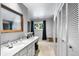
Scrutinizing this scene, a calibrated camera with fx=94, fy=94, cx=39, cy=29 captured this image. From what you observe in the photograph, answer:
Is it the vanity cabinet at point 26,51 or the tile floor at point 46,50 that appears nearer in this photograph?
the vanity cabinet at point 26,51

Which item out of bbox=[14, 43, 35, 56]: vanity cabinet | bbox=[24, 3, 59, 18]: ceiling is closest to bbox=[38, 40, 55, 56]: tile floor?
bbox=[14, 43, 35, 56]: vanity cabinet

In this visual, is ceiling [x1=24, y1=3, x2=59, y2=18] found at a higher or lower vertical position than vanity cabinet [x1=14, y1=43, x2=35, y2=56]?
higher

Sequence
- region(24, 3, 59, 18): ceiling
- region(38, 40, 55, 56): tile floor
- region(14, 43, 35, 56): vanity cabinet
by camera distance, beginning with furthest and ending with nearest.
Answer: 1. region(38, 40, 55, 56): tile floor
2. region(24, 3, 59, 18): ceiling
3. region(14, 43, 35, 56): vanity cabinet

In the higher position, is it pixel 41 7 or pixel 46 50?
pixel 41 7

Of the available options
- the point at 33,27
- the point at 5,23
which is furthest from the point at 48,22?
the point at 5,23

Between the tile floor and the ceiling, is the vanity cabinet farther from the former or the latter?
the ceiling

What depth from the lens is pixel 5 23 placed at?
2611 millimetres

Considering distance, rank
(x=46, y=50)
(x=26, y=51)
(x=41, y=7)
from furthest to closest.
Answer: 1. (x=46, y=50)
2. (x=41, y=7)
3. (x=26, y=51)

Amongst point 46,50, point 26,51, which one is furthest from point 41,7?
point 26,51

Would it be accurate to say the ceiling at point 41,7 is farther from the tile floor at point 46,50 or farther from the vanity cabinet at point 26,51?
the tile floor at point 46,50

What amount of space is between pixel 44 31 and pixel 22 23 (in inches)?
226

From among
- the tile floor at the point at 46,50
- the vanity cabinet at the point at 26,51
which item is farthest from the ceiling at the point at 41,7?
the tile floor at the point at 46,50

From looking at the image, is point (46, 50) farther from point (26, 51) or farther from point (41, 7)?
point (26, 51)

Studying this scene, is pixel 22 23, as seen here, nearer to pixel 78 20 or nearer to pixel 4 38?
pixel 4 38
